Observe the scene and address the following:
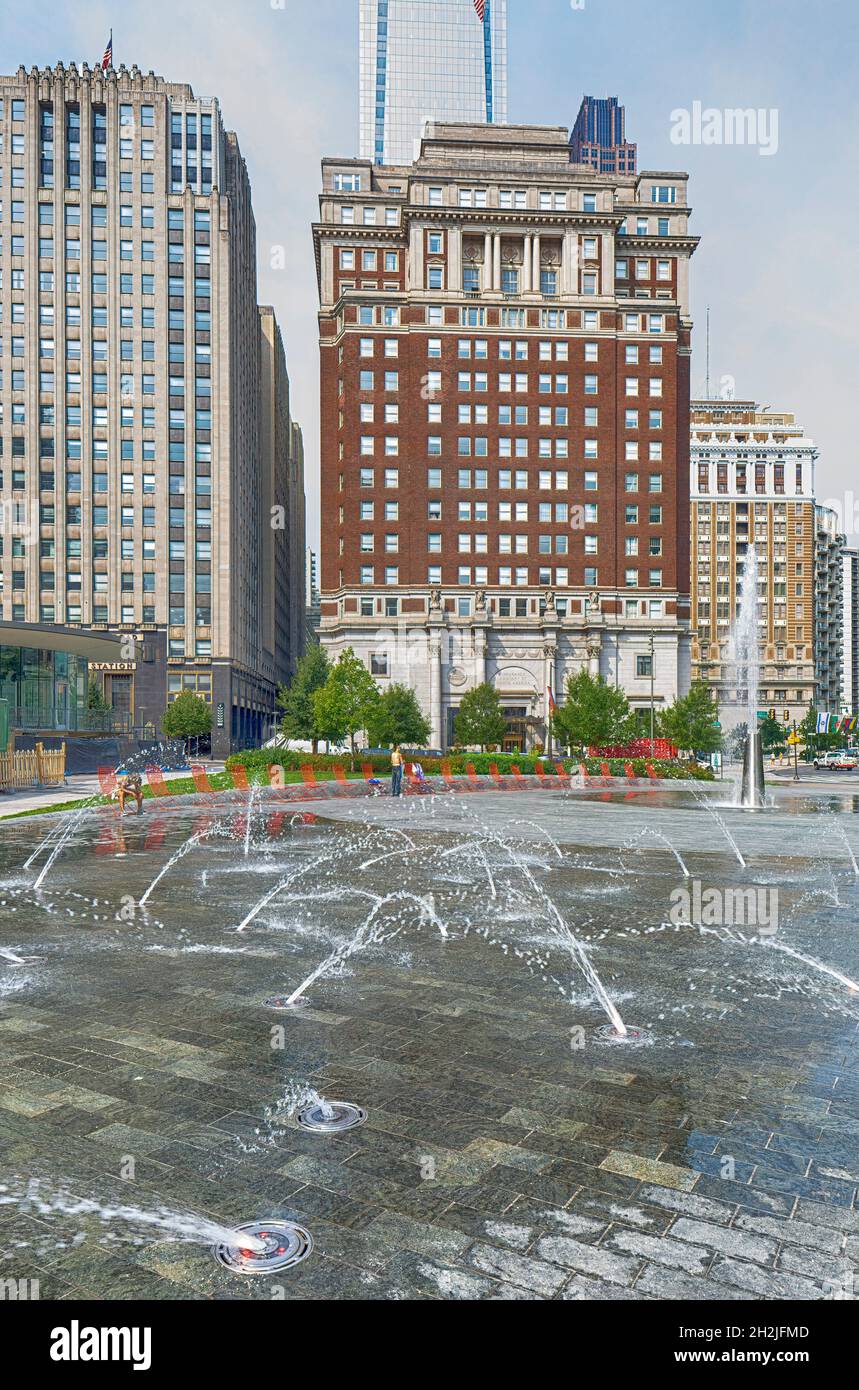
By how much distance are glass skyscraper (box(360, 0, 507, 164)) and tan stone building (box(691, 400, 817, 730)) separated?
6859 cm

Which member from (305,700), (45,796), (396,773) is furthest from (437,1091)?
(305,700)

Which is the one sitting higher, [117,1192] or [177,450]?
[177,450]

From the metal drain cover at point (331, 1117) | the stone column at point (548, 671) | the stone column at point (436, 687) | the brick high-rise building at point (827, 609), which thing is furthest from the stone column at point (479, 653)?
the brick high-rise building at point (827, 609)

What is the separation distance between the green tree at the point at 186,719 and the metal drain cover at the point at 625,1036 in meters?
64.0

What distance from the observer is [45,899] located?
1249cm

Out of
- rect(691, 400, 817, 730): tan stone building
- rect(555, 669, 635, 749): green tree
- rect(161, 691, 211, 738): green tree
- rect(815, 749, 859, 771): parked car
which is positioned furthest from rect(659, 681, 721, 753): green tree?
rect(691, 400, 817, 730): tan stone building

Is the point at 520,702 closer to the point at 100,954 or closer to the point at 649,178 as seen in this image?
the point at 649,178

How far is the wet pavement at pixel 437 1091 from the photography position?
12.8 ft

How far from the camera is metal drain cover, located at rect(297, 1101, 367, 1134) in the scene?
5.12 meters

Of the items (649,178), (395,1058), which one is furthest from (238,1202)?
Result: (649,178)

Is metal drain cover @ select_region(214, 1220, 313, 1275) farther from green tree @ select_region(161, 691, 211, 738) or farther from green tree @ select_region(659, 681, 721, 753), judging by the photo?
green tree @ select_region(161, 691, 211, 738)

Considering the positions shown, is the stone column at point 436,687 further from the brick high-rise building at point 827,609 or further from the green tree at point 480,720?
the brick high-rise building at point 827,609
